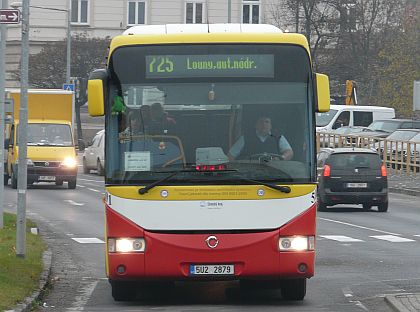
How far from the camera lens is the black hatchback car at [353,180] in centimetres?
3169

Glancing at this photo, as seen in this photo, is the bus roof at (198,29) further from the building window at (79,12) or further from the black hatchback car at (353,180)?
the building window at (79,12)

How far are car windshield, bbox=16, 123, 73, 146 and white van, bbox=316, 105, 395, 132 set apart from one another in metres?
17.6

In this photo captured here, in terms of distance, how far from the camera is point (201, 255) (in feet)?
42.3

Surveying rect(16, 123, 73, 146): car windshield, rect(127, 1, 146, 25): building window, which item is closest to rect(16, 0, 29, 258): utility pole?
rect(16, 123, 73, 146): car windshield

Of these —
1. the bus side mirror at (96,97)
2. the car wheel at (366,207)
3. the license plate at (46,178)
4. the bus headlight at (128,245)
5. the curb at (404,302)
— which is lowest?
the curb at (404,302)

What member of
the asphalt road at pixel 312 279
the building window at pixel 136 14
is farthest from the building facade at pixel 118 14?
the asphalt road at pixel 312 279

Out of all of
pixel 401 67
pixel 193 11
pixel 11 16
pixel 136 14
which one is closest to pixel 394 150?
pixel 401 67

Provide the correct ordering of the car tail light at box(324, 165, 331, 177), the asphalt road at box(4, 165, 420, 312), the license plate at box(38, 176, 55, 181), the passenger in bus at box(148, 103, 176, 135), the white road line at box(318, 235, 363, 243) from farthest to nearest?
the license plate at box(38, 176, 55, 181)
the car tail light at box(324, 165, 331, 177)
the white road line at box(318, 235, 363, 243)
the asphalt road at box(4, 165, 420, 312)
the passenger in bus at box(148, 103, 176, 135)

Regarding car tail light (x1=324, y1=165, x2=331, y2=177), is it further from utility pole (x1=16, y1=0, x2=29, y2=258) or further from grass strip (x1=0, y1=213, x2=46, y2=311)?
utility pole (x1=16, y1=0, x2=29, y2=258)

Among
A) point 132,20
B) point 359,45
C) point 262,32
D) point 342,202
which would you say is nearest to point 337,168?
point 342,202

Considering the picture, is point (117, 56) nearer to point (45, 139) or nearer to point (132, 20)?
point (45, 139)

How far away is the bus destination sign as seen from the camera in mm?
13289

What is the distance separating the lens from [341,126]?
5522cm

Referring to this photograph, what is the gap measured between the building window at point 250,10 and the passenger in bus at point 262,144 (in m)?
67.9
